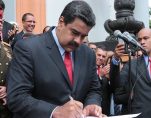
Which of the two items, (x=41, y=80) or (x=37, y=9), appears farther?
(x=37, y=9)

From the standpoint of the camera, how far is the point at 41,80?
2711 mm

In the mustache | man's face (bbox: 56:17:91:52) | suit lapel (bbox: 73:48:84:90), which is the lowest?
Result: suit lapel (bbox: 73:48:84:90)

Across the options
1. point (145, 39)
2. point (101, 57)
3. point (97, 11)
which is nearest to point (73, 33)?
point (145, 39)

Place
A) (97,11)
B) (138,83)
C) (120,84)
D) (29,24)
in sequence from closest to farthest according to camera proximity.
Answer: (138,83) → (120,84) → (29,24) → (97,11)

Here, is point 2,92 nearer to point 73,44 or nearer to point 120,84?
point 73,44

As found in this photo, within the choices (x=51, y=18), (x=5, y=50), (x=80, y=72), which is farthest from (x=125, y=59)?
(x=51, y=18)

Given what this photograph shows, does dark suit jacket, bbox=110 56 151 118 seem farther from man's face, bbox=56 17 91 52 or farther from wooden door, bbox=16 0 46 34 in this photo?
wooden door, bbox=16 0 46 34

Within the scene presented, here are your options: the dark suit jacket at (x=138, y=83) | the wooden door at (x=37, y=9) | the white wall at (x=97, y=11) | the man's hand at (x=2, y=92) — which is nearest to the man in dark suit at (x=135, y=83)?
the dark suit jacket at (x=138, y=83)

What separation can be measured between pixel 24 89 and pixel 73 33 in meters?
0.50

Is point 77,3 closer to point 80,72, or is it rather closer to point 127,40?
point 80,72

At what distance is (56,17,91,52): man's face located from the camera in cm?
273

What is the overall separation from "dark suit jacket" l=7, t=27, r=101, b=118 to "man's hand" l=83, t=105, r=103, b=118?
0.39ft

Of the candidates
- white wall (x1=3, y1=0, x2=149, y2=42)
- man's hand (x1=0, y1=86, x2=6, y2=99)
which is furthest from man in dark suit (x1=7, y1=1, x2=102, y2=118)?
white wall (x1=3, y1=0, x2=149, y2=42)

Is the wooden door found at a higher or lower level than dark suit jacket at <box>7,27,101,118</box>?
higher
